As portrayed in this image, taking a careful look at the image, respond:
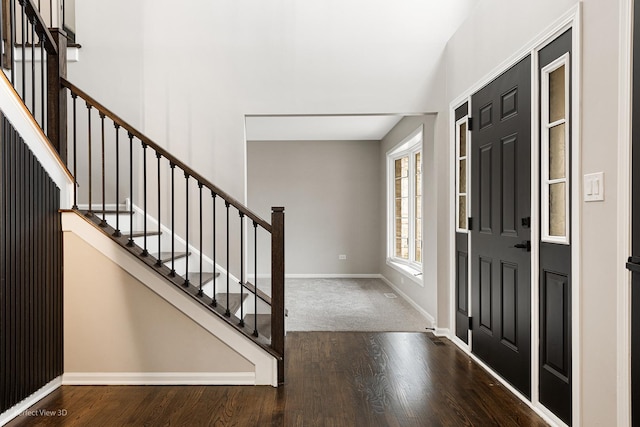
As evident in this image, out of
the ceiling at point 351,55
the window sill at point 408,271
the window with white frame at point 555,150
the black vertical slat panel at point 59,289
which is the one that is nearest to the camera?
the window with white frame at point 555,150

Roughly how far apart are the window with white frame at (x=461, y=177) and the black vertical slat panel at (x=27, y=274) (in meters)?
3.06

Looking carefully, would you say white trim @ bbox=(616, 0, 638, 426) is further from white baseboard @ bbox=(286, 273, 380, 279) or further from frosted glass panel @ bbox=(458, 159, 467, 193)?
white baseboard @ bbox=(286, 273, 380, 279)

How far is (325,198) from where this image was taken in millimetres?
7922

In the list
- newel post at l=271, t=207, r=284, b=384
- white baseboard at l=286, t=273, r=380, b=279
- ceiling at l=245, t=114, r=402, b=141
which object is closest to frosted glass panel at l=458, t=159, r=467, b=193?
newel post at l=271, t=207, r=284, b=384

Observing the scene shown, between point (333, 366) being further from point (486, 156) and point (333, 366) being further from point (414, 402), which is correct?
point (486, 156)

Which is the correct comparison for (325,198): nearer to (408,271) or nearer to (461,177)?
(408,271)

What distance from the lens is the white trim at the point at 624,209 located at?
177cm

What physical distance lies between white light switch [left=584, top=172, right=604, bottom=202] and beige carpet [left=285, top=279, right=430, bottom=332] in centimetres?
252

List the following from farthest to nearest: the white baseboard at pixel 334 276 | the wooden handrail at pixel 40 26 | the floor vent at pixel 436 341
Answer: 1. the white baseboard at pixel 334 276
2. the floor vent at pixel 436 341
3. the wooden handrail at pixel 40 26

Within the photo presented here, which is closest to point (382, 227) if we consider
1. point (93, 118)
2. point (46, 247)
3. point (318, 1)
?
point (318, 1)

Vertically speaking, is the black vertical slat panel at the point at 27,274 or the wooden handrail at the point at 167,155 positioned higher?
the wooden handrail at the point at 167,155

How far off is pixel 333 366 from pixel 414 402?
77 centimetres

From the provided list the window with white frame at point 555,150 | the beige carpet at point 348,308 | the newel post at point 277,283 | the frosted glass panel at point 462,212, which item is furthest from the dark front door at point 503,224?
the newel post at point 277,283

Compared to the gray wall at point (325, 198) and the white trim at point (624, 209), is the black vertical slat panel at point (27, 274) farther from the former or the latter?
the gray wall at point (325, 198)
